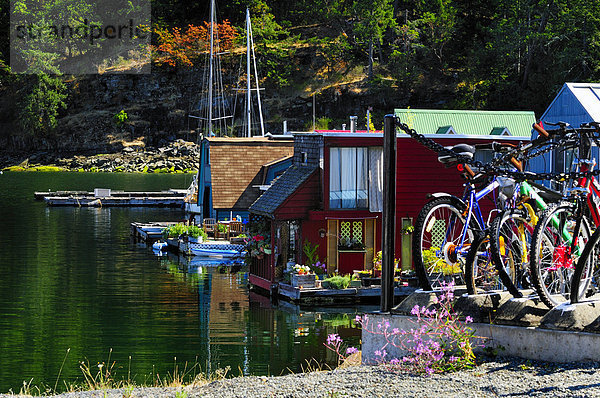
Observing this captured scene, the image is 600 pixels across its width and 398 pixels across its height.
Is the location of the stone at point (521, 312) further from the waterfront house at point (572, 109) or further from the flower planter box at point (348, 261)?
the flower planter box at point (348, 261)

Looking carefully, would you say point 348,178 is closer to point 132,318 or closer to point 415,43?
point 132,318

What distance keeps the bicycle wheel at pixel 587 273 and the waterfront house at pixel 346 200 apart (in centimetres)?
1506

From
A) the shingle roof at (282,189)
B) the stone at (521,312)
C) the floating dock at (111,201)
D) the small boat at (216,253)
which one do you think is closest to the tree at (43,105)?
the floating dock at (111,201)

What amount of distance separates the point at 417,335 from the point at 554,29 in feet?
225

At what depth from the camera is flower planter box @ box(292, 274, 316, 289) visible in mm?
26531

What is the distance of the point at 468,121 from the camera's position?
44875 millimetres

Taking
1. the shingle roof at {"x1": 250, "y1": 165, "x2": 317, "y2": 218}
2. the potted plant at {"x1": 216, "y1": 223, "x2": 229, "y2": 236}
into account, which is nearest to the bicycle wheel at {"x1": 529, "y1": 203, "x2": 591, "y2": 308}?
the shingle roof at {"x1": 250, "y1": 165, "x2": 317, "y2": 218}

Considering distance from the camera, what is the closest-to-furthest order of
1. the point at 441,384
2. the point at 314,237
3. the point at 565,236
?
the point at 441,384, the point at 565,236, the point at 314,237

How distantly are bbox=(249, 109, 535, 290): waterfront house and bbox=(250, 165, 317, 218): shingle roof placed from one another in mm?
44

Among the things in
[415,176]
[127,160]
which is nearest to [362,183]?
[415,176]

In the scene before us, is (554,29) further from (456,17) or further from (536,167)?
(536,167)

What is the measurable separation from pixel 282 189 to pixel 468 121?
61.5ft

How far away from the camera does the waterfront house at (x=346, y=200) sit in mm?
27516

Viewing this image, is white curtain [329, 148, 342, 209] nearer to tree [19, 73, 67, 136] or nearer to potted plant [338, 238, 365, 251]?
potted plant [338, 238, 365, 251]
